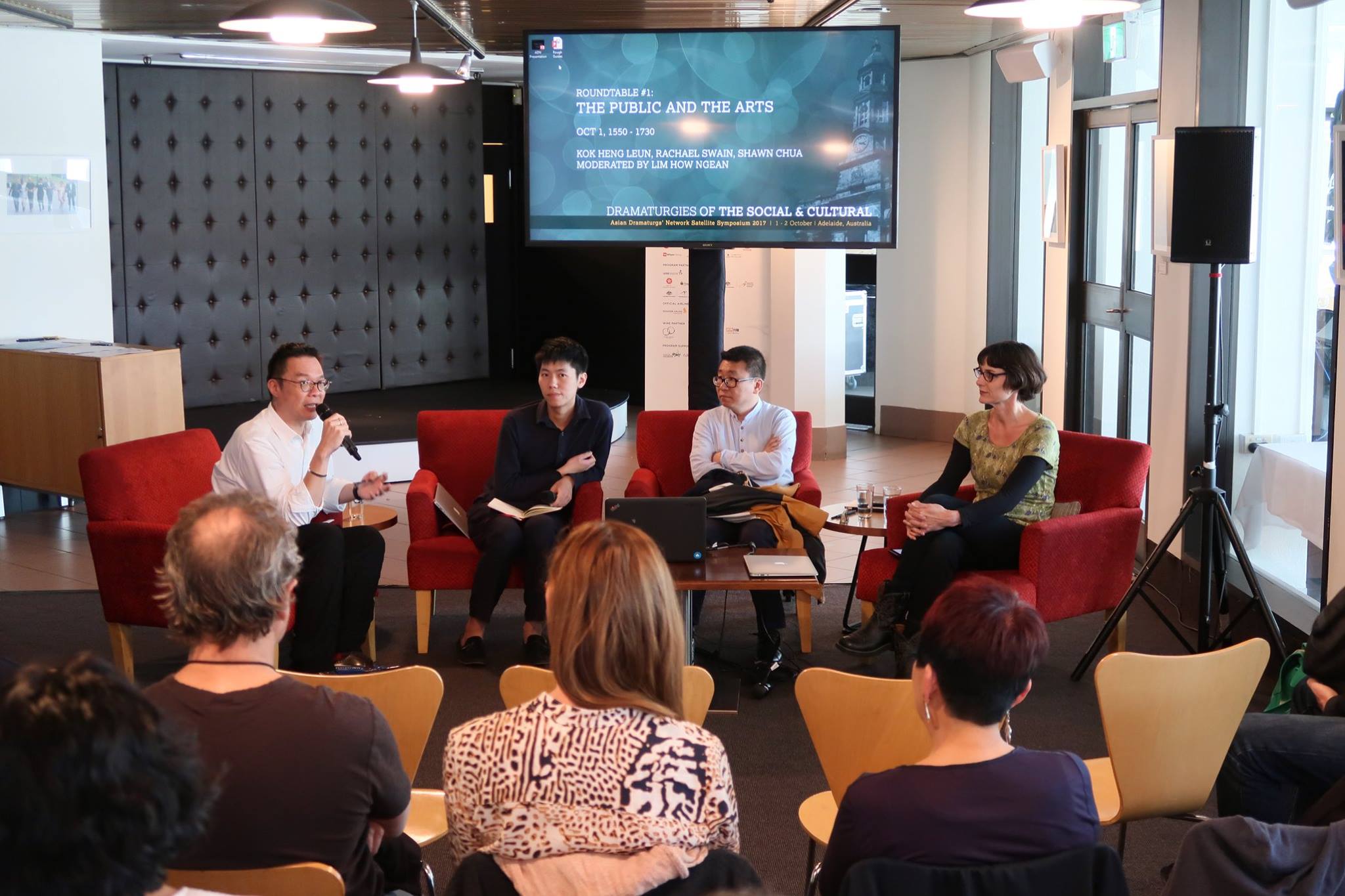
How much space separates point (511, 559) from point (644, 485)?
81 centimetres

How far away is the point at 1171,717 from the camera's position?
2.89m

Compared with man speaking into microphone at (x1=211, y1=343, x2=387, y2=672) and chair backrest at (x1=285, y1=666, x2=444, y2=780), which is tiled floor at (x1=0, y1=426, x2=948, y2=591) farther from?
chair backrest at (x1=285, y1=666, x2=444, y2=780)

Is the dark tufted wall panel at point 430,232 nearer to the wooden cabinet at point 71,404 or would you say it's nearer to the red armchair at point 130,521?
the wooden cabinet at point 71,404

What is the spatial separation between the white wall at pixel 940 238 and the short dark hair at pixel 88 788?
9.07 metres

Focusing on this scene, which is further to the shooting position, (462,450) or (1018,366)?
(462,450)

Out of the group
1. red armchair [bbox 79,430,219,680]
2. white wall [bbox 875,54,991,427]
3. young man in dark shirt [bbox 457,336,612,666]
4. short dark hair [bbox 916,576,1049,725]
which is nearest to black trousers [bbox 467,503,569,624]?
young man in dark shirt [bbox 457,336,612,666]

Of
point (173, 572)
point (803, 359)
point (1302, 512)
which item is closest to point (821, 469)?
point (803, 359)

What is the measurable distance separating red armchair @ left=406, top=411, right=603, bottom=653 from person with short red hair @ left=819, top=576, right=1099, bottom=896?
3.35 metres

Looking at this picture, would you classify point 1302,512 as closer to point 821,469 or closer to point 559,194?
point 559,194

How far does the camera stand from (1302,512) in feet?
16.7

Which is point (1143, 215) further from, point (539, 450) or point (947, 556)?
point (539, 450)

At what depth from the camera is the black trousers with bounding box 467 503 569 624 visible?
5332 mm

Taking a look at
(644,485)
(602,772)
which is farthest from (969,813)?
(644,485)

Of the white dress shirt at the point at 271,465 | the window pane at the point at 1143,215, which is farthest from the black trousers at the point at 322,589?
the window pane at the point at 1143,215
